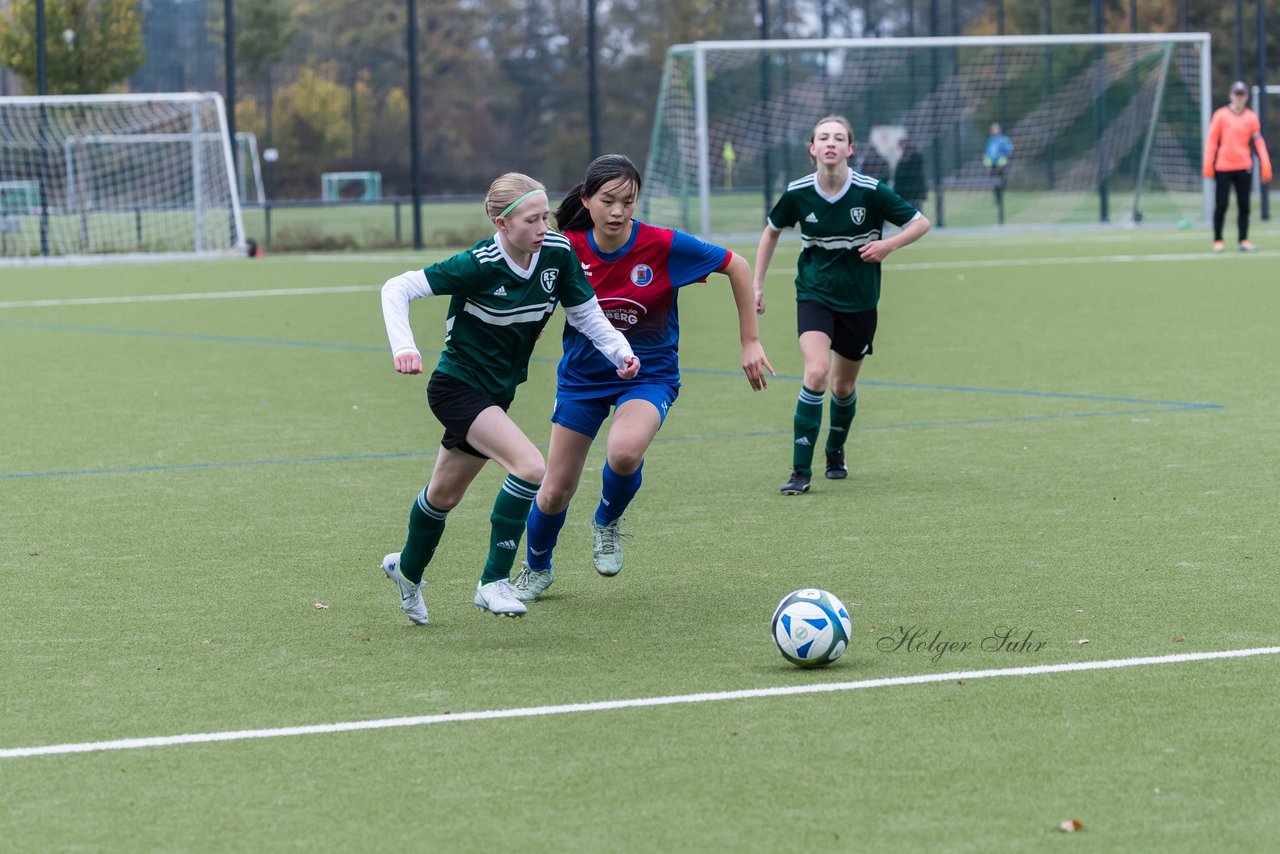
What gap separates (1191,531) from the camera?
7.05 metres

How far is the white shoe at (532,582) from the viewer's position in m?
6.21

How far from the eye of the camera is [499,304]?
5688mm

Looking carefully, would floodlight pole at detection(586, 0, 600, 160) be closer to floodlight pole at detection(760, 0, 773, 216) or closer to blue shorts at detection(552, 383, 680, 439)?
floodlight pole at detection(760, 0, 773, 216)

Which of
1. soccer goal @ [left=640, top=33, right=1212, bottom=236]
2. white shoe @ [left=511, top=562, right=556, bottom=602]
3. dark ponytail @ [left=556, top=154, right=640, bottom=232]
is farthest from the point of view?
soccer goal @ [left=640, top=33, right=1212, bottom=236]

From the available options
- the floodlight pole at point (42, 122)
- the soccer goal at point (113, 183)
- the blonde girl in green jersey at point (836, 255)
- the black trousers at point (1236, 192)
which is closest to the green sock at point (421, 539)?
the blonde girl in green jersey at point (836, 255)

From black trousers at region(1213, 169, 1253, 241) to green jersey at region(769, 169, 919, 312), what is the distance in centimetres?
1578

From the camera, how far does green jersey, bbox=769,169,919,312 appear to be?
28.2 ft

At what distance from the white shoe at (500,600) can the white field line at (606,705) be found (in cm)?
95

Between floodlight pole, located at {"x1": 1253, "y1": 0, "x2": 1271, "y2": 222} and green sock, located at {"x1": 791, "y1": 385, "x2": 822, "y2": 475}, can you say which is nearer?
green sock, located at {"x1": 791, "y1": 385, "x2": 822, "y2": 475}

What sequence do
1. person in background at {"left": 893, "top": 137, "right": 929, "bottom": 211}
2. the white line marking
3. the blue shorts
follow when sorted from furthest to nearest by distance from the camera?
person in background at {"left": 893, "top": 137, "right": 929, "bottom": 211} < the white line marking < the blue shorts

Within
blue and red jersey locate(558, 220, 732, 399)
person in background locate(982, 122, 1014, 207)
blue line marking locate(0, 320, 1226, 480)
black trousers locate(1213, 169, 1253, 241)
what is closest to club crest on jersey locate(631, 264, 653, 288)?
blue and red jersey locate(558, 220, 732, 399)

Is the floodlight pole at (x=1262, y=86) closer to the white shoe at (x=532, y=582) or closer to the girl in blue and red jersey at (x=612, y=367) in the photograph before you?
the girl in blue and red jersey at (x=612, y=367)

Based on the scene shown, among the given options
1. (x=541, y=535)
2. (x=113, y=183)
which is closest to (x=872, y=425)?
(x=541, y=535)

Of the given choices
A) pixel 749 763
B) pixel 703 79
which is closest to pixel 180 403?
pixel 749 763
